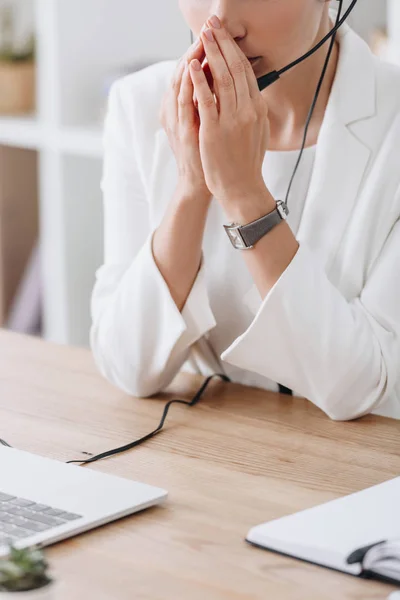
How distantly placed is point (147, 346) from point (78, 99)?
1315mm

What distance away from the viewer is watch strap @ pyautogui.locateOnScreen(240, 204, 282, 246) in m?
1.21

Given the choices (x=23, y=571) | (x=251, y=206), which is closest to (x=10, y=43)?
(x=251, y=206)

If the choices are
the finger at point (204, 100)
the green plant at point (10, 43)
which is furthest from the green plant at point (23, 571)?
the green plant at point (10, 43)

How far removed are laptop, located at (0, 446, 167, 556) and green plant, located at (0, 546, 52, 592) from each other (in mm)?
135

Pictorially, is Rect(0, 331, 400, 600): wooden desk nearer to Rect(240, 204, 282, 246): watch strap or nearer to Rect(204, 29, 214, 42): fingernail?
Rect(240, 204, 282, 246): watch strap

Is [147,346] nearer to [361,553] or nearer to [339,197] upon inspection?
[339,197]

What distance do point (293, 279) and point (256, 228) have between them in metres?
0.08

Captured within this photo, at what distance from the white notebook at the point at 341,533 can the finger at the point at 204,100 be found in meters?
0.53

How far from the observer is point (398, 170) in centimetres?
133

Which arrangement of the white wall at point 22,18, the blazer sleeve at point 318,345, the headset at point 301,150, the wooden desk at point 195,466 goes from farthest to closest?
1. the white wall at point 22,18
2. the blazer sleeve at point 318,345
3. the headset at point 301,150
4. the wooden desk at point 195,466

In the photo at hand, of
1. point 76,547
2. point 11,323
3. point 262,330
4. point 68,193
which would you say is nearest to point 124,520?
point 76,547

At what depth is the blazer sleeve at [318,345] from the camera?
119 cm

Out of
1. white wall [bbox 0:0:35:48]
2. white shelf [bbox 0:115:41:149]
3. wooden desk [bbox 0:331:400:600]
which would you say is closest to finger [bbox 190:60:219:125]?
wooden desk [bbox 0:331:400:600]

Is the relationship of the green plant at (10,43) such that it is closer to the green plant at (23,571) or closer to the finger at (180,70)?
the finger at (180,70)
